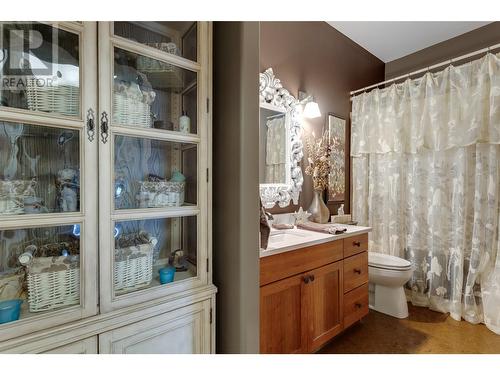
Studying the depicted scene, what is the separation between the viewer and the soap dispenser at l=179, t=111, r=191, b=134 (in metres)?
1.09

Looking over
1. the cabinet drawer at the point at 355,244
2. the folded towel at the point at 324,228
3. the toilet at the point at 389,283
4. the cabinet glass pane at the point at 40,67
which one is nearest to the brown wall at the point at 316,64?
the folded towel at the point at 324,228

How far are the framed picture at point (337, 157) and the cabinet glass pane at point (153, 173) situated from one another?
1.81m

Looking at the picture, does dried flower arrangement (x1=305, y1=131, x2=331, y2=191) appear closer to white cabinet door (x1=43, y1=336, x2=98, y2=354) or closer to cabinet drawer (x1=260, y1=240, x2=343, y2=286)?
cabinet drawer (x1=260, y1=240, x2=343, y2=286)

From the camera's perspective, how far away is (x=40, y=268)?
0.87 meters

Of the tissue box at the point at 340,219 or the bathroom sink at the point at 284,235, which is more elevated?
the tissue box at the point at 340,219

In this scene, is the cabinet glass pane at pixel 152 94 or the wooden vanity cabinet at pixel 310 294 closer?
the cabinet glass pane at pixel 152 94

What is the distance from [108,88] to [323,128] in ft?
6.91

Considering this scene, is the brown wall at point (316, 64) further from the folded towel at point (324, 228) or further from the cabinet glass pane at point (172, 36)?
the cabinet glass pane at point (172, 36)

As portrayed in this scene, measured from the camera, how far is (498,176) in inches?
79.8

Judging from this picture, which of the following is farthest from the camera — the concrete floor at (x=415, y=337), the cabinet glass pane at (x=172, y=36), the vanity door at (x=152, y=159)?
the concrete floor at (x=415, y=337)

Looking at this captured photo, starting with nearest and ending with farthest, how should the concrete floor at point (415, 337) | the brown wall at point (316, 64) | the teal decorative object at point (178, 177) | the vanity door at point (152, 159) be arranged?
the vanity door at point (152, 159) < the teal decorative object at point (178, 177) < the concrete floor at point (415, 337) < the brown wall at point (316, 64)

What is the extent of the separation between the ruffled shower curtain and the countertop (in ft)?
2.79

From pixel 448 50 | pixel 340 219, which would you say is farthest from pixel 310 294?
pixel 448 50

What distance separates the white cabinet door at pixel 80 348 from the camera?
809mm
